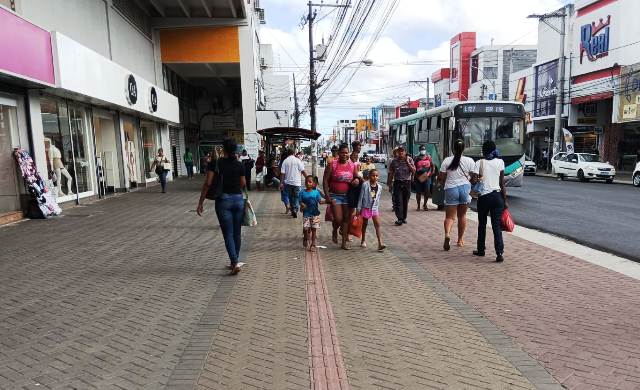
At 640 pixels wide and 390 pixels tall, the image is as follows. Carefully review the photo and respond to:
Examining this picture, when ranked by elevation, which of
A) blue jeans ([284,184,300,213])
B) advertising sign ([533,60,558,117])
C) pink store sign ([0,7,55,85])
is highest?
advertising sign ([533,60,558,117])

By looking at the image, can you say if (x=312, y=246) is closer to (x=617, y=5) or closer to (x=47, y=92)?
(x=47, y=92)

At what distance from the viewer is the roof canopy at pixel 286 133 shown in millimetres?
18266

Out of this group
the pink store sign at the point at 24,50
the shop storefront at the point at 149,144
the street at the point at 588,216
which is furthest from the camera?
the shop storefront at the point at 149,144

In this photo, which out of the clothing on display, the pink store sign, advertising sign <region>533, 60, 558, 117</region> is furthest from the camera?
advertising sign <region>533, 60, 558, 117</region>

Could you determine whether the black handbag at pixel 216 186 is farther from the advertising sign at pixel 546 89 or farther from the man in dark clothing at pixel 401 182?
the advertising sign at pixel 546 89

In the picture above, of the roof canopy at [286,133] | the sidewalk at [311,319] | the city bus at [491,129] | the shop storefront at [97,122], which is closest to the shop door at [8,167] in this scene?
the shop storefront at [97,122]

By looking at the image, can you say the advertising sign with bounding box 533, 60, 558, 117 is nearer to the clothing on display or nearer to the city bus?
the city bus

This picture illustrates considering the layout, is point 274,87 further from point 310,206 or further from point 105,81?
point 310,206

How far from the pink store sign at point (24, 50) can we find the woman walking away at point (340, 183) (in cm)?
661

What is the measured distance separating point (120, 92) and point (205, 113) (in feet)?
67.0

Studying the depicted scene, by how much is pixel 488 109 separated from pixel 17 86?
14.1 m

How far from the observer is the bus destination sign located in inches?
623

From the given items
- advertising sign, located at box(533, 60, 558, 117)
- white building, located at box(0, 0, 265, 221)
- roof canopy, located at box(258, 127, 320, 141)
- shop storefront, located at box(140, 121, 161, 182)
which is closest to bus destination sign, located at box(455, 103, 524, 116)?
roof canopy, located at box(258, 127, 320, 141)

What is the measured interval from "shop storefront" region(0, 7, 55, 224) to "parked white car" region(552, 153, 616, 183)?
2397 centimetres
